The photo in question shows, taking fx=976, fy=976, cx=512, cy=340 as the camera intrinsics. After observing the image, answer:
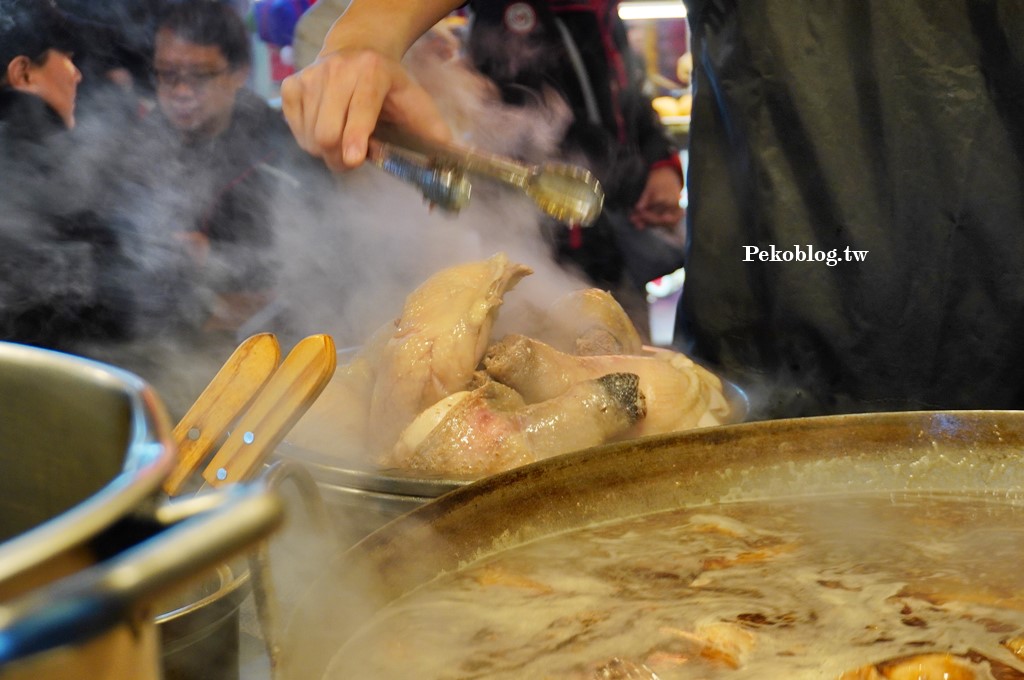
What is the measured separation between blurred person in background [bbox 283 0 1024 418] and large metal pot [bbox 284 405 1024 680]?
2.01 ft

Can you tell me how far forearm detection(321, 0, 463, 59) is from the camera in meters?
2.08

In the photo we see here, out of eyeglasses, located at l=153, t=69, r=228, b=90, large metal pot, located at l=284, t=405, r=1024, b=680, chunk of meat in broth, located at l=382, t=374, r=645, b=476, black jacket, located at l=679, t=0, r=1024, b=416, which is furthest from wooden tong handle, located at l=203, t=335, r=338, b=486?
eyeglasses, located at l=153, t=69, r=228, b=90

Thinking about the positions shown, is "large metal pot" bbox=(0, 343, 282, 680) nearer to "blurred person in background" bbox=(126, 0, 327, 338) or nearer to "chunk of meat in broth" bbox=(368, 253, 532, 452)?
"chunk of meat in broth" bbox=(368, 253, 532, 452)

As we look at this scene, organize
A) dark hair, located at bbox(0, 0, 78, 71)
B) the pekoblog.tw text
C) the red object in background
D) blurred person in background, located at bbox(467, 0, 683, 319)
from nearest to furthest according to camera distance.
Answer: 1. the pekoblog.tw text
2. dark hair, located at bbox(0, 0, 78, 71)
3. blurred person in background, located at bbox(467, 0, 683, 319)
4. the red object in background

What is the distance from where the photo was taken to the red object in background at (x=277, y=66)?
6.70 m

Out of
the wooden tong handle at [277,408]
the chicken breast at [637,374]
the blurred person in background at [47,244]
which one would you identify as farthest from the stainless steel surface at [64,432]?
the blurred person in background at [47,244]

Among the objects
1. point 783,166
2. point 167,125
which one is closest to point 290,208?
point 167,125

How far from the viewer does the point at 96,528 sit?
0.33m

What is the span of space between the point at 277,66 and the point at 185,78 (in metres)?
2.11

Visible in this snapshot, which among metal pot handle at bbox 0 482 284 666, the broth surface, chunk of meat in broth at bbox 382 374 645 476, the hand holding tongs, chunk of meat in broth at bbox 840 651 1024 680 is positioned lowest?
chunk of meat in broth at bbox 382 374 645 476

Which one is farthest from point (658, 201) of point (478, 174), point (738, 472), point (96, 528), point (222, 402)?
point (96, 528)

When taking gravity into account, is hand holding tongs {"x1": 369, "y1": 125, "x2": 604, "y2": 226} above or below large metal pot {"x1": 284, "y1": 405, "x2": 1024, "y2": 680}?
above

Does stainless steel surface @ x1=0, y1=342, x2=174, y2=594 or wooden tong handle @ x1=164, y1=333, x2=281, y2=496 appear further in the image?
wooden tong handle @ x1=164, y1=333, x2=281, y2=496

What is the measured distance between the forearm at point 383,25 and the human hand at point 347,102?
1.7 inches
